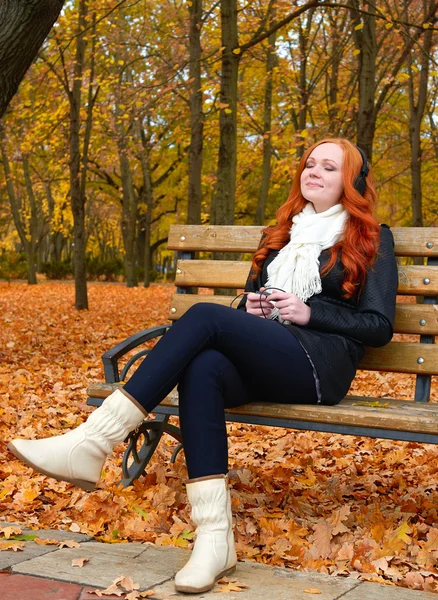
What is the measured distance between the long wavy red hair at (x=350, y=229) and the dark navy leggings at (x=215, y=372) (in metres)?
0.46

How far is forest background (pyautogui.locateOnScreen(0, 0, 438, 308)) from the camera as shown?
10.5 m

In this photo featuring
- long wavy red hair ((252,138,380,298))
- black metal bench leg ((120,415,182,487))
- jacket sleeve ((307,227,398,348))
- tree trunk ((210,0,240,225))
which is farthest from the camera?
tree trunk ((210,0,240,225))

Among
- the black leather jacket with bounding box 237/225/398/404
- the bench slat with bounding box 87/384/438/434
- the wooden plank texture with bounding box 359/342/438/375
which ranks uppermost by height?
the black leather jacket with bounding box 237/225/398/404

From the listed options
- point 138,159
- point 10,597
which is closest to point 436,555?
point 10,597

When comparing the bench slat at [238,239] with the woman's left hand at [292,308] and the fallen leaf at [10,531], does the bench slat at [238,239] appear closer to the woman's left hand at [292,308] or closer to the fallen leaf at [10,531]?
the woman's left hand at [292,308]

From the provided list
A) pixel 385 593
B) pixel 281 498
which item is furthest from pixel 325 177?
pixel 385 593

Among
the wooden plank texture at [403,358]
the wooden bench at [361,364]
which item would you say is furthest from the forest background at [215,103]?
the wooden plank texture at [403,358]

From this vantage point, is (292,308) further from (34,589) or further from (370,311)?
(34,589)

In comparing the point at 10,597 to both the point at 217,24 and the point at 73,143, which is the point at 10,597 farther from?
the point at 217,24

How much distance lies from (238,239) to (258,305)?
2.56ft

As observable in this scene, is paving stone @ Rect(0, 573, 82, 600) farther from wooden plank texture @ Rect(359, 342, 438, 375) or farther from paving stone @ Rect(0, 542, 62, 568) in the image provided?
wooden plank texture @ Rect(359, 342, 438, 375)

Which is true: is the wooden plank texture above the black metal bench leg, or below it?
above

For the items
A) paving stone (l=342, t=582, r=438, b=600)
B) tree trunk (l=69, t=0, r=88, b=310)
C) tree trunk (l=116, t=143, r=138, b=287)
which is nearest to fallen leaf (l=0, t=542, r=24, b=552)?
paving stone (l=342, t=582, r=438, b=600)

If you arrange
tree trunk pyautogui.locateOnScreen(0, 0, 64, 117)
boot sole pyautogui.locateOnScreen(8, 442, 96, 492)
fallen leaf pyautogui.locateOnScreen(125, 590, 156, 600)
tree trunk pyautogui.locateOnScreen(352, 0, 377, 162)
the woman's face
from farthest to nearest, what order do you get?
tree trunk pyautogui.locateOnScreen(352, 0, 377, 162)
tree trunk pyautogui.locateOnScreen(0, 0, 64, 117)
the woman's face
boot sole pyautogui.locateOnScreen(8, 442, 96, 492)
fallen leaf pyautogui.locateOnScreen(125, 590, 156, 600)
